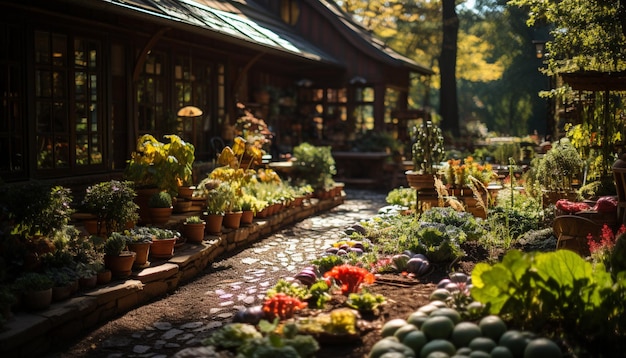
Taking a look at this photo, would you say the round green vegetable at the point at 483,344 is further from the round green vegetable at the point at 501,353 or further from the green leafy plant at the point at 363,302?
the green leafy plant at the point at 363,302

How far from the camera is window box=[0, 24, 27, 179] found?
936cm

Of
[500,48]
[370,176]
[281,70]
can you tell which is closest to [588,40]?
[370,176]

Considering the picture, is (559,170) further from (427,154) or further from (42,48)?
(42,48)

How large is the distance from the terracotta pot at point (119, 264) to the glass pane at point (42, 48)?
13.7 feet

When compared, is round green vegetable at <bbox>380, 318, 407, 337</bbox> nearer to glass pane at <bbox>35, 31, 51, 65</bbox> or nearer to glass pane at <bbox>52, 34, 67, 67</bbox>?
glass pane at <bbox>35, 31, 51, 65</bbox>

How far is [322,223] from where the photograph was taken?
1250 centimetres

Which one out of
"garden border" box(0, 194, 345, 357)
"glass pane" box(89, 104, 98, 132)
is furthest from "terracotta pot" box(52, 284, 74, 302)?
"glass pane" box(89, 104, 98, 132)

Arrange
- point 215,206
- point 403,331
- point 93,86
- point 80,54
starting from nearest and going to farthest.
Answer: point 403,331 → point 215,206 → point 80,54 → point 93,86

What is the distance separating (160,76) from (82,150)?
3312mm

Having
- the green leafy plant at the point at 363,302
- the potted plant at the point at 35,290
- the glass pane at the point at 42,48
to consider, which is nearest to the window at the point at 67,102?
the glass pane at the point at 42,48

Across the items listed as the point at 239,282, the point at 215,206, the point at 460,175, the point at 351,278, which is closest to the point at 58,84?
the point at 215,206

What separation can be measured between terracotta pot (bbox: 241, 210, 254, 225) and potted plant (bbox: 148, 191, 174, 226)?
157 centimetres

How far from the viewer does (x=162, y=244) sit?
7941 mm

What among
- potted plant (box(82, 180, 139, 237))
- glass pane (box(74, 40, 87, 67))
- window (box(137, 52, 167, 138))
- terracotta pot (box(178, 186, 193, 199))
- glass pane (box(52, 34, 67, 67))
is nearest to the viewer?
potted plant (box(82, 180, 139, 237))
